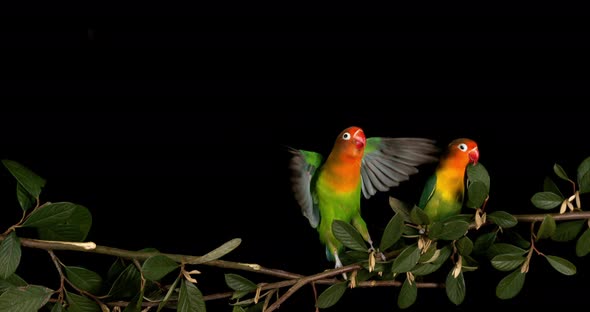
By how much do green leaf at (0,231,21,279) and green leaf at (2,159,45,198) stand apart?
66 mm

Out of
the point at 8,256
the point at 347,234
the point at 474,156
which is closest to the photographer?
the point at 8,256

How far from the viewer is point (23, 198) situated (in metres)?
0.89

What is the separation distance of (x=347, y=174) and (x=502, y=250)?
0.84 feet

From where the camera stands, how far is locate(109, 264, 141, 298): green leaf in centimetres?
91

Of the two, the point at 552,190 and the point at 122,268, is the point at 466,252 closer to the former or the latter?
the point at 552,190

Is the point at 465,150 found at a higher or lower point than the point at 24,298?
higher

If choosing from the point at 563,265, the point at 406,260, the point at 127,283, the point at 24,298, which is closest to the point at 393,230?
the point at 406,260

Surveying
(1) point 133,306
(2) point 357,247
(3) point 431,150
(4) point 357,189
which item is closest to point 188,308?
(1) point 133,306

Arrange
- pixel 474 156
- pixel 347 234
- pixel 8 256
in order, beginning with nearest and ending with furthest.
A: pixel 8 256 → pixel 347 234 → pixel 474 156

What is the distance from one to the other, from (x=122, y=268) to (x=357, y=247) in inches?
13.3

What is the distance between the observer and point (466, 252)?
958mm

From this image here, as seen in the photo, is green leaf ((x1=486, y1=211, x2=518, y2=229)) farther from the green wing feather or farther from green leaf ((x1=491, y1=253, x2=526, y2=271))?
the green wing feather

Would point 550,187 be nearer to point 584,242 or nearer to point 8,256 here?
point 584,242

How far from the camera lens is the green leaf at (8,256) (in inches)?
32.6
